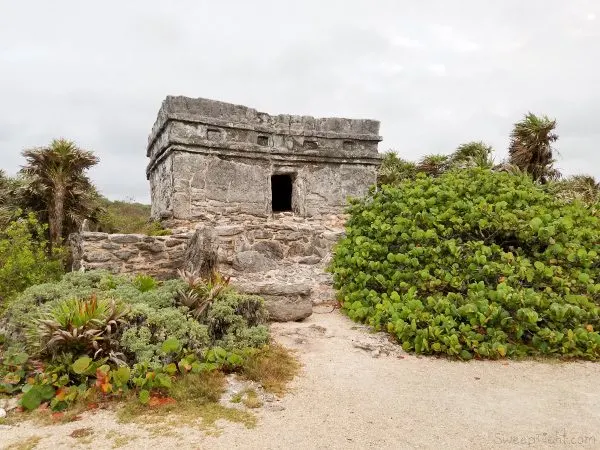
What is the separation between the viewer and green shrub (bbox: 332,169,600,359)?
451 cm

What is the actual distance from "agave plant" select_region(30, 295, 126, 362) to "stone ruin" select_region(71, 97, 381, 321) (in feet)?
6.22

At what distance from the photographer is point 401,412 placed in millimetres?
3254

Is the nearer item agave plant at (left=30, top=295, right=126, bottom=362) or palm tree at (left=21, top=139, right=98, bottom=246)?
agave plant at (left=30, top=295, right=126, bottom=362)

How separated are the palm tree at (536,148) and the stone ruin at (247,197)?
523cm

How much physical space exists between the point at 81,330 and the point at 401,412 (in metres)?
2.70

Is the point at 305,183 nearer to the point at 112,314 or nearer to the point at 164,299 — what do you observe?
the point at 164,299

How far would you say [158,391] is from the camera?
346cm

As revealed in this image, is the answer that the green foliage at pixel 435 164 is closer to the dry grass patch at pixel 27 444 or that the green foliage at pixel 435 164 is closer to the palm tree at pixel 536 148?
the palm tree at pixel 536 148

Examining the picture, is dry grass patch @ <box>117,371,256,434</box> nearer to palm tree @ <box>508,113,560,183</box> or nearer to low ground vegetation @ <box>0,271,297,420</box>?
low ground vegetation @ <box>0,271,297,420</box>

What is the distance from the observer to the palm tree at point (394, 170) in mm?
16047

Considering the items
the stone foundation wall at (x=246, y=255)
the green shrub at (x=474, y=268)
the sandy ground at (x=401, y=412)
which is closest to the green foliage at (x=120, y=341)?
the sandy ground at (x=401, y=412)

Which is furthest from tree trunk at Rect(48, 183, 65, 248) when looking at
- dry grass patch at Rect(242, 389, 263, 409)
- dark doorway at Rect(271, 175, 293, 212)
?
dry grass patch at Rect(242, 389, 263, 409)

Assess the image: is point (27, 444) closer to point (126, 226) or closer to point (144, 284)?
point (144, 284)

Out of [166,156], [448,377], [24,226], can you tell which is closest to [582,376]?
[448,377]
